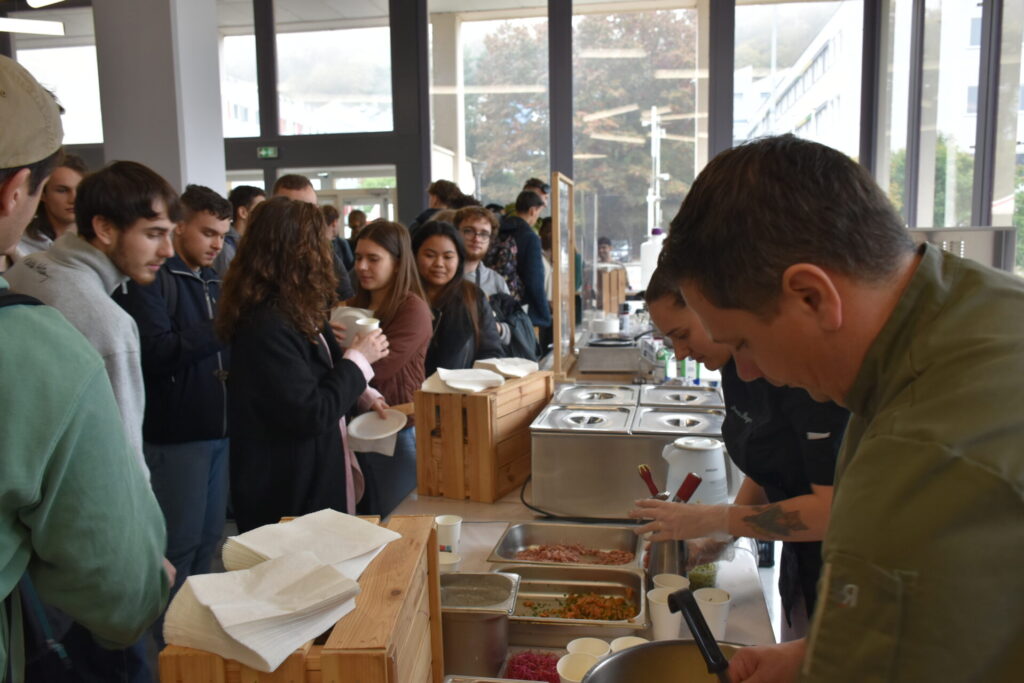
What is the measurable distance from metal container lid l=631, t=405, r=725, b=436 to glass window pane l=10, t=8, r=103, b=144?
7550 mm

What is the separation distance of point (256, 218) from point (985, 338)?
171 cm

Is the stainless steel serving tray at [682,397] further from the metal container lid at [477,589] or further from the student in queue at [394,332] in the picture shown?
the metal container lid at [477,589]

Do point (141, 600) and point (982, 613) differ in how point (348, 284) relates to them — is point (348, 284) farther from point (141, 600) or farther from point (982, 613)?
point (982, 613)

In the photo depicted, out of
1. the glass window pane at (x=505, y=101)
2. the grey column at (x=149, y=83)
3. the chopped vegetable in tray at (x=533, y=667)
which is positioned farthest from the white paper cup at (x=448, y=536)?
the glass window pane at (x=505, y=101)

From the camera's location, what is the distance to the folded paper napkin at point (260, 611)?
80 cm

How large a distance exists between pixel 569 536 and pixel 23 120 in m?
1.37

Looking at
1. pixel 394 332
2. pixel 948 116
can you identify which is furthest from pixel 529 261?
pixel 948 116

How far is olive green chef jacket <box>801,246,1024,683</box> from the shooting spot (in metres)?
0.48

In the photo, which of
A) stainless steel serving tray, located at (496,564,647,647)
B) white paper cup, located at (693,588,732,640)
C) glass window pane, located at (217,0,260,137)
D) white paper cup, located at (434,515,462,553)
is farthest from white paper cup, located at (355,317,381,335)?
glass window pane, located at (217,0,260,137)

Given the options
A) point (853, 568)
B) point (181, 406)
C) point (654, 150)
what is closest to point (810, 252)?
point (853, 568)

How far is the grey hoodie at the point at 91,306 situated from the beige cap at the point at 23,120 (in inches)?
35.3

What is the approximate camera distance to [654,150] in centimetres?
734

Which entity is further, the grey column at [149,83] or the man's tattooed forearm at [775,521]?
the grey column at [149,83]

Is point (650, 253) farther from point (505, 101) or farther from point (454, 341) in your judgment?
point (454, 341)
